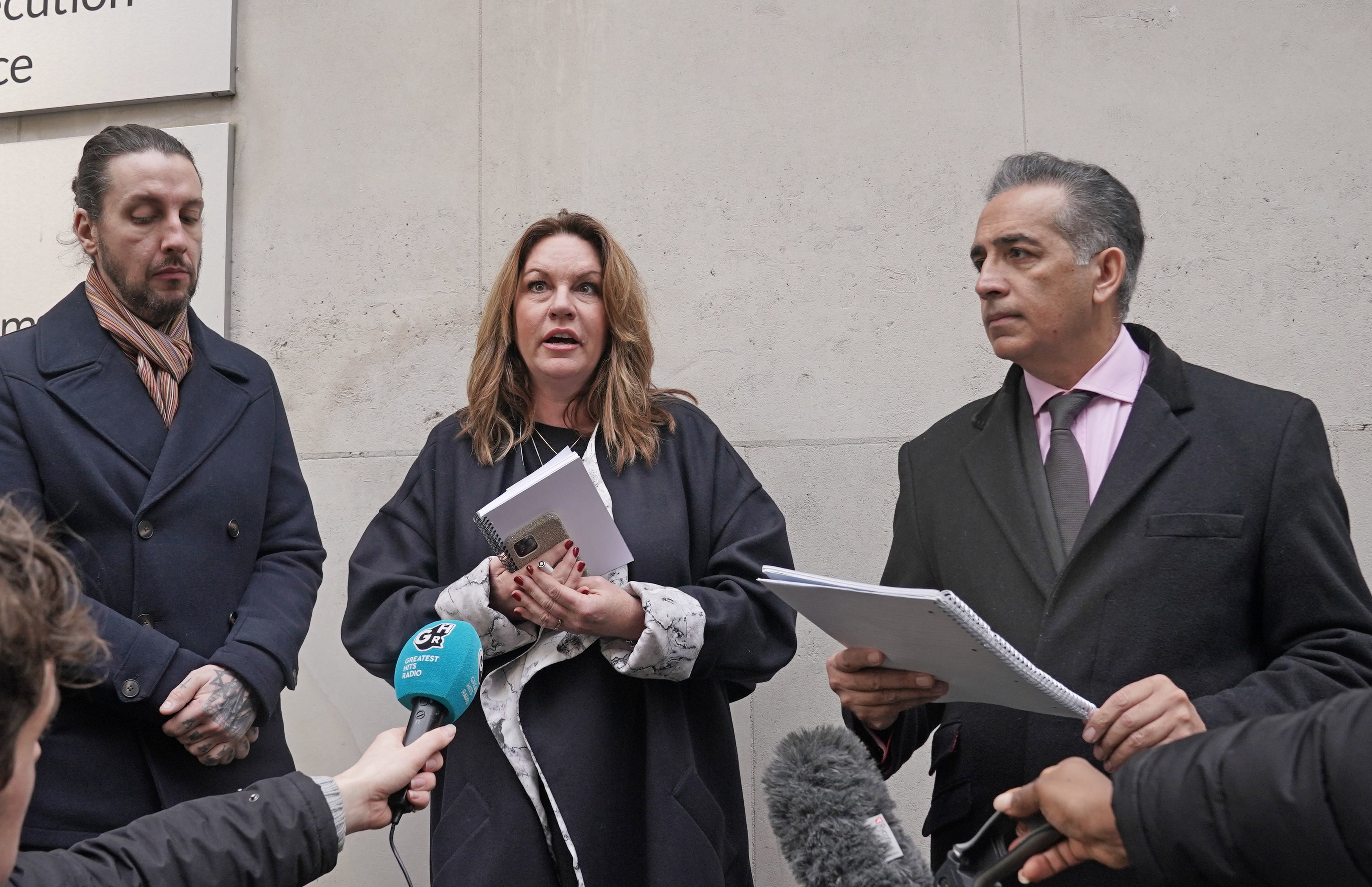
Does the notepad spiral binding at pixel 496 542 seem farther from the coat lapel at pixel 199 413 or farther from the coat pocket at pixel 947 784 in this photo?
the coat pocket at pixel 947 784

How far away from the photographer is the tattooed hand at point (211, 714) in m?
2.48

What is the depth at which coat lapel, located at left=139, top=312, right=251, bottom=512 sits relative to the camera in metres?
2.66

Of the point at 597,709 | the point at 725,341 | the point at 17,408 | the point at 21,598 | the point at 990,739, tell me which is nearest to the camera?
the point at 21,598

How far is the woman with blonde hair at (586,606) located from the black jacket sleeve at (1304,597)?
1060 mm

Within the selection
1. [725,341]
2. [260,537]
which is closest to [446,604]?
[260,537]

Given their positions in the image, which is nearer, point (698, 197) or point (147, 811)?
point (147, 811)

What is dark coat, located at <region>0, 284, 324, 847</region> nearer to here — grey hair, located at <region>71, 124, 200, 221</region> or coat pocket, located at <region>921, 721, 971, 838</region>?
grey hair, located at <region>71, 124, 200, 221</region>

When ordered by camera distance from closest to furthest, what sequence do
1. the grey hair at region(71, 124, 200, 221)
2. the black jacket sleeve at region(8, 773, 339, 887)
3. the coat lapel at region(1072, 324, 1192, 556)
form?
the black jacket sleeve at region(8, 773, 339, 887) < the coat lapel at region(1072, 324, 1192, 556) < the grey hair at region(71, 124, 200, 221)

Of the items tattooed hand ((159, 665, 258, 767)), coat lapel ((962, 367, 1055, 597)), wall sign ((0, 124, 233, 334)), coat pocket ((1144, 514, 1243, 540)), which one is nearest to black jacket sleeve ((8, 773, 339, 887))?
tattooed hand ((159, 665, 258, 767))

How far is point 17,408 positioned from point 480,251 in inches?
69.0

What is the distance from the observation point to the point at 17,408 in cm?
259

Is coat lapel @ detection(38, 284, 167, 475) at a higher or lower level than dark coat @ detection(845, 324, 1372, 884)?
higher

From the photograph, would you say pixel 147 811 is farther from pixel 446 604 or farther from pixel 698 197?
pixel 698 197

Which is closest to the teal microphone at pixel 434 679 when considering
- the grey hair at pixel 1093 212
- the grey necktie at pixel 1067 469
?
the grey necktie at pixel 1067 469
